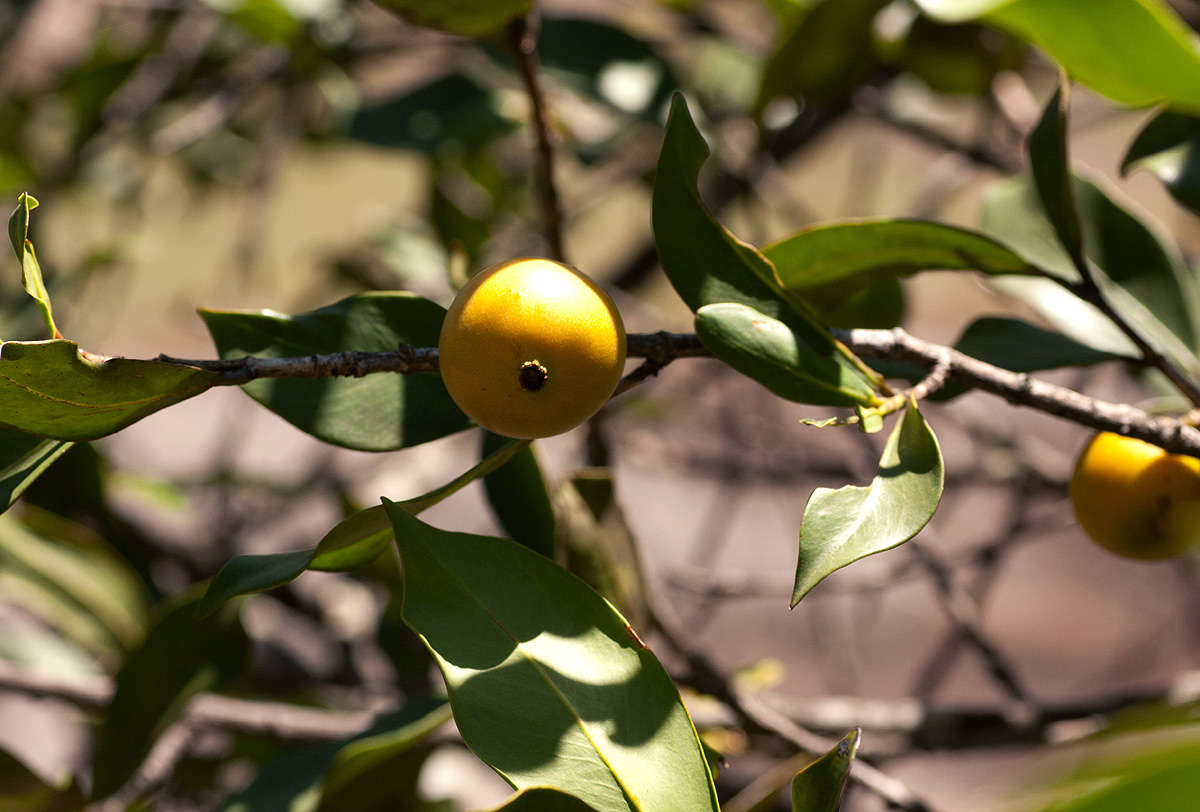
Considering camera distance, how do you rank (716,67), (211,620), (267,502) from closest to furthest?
(211,620), (716,67), (267,502)

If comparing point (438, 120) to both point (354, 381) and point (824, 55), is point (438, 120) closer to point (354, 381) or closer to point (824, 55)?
point (824, 55)

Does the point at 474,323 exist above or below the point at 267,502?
above

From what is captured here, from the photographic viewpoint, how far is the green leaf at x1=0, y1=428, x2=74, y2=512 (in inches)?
14.5

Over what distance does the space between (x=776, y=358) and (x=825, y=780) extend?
16cm

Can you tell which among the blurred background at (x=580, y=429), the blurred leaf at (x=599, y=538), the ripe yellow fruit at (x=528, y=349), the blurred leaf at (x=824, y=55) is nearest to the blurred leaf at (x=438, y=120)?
the blurred background at (x=580, y=429)

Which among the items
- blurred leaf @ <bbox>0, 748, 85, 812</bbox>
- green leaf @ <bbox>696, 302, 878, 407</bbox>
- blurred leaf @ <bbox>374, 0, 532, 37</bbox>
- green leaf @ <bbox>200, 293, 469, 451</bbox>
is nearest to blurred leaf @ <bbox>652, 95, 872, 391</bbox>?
green leaf @ <bbox>696, 302, 878, 407</bbox>

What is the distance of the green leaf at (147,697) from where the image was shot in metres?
0.65

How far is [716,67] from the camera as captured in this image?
3.55 ft

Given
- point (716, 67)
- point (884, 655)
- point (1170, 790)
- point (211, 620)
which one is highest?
point (1170, 790)

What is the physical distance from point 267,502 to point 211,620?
883mm

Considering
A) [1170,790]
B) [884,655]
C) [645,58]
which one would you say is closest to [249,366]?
[1170,790]

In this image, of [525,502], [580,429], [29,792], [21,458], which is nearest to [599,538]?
[525,502]

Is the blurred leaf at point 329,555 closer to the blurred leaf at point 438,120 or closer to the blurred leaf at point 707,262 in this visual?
the blurred leaf at point 707,262

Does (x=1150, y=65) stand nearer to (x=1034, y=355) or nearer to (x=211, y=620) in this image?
(x=1034, y=355)
